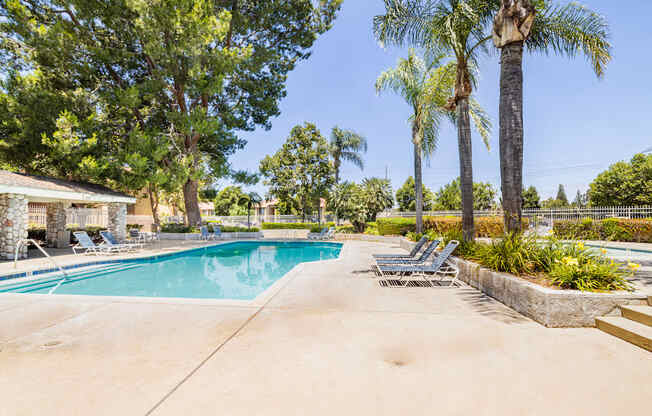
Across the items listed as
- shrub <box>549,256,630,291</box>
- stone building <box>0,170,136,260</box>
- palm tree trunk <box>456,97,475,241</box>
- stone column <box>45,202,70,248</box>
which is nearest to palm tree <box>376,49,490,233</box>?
palm tree trunk <box>456,97,475,241</box>

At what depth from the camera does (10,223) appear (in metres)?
9.79

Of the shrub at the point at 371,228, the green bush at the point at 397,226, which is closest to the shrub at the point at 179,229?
the shrub at the point at 371,228

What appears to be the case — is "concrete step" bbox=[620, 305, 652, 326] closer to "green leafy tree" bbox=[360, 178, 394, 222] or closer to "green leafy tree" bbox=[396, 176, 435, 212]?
"green leafy tree" bbox=[360, 178, 394, 222]

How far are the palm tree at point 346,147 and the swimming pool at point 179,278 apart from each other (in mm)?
16414

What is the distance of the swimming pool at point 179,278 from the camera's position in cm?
676

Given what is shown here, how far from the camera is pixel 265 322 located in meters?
4.00

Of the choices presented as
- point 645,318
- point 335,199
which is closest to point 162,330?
point 645,318

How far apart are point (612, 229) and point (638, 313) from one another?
14421 mm

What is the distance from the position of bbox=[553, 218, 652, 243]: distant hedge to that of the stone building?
1987cm

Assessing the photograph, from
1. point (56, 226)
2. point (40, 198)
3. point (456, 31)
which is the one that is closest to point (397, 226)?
point (456, 31)

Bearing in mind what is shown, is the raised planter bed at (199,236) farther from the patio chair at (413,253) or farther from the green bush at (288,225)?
the patio chair at (413,253)

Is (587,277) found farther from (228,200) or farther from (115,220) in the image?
(228,200)

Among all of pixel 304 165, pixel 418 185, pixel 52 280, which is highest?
pixel 304 165

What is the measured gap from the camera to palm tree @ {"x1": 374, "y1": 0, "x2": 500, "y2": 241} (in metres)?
7.84
